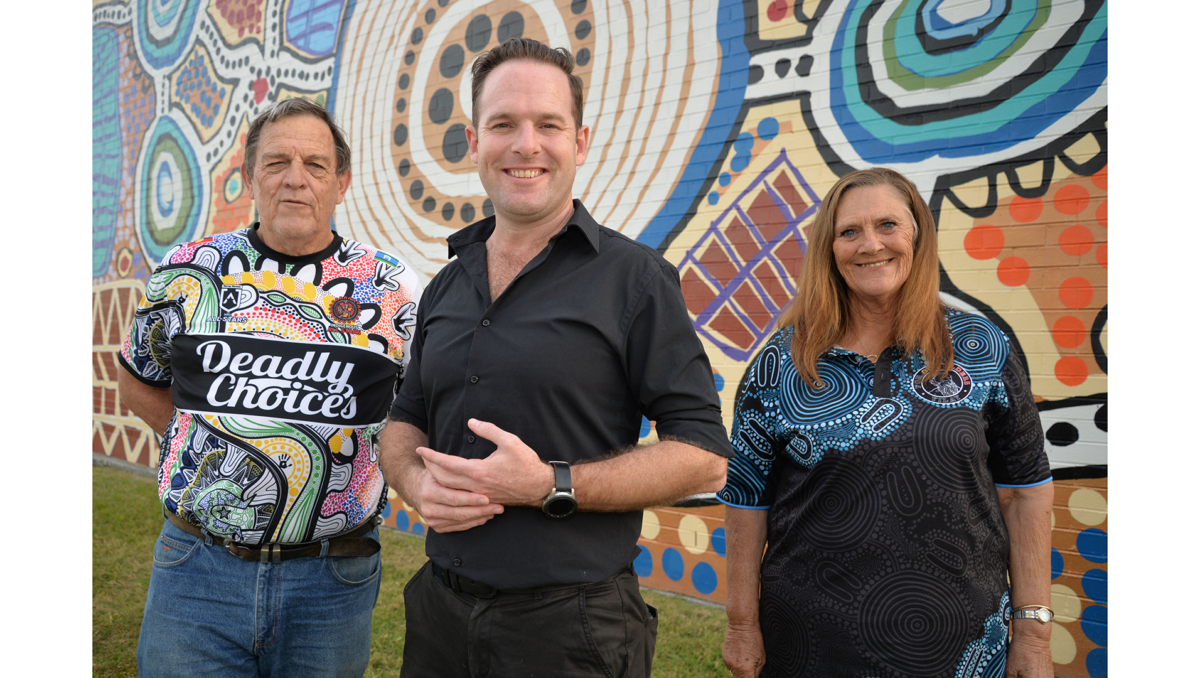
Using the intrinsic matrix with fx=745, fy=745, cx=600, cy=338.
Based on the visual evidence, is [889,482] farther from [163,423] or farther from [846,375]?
[163,423]

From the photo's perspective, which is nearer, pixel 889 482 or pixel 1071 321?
pixel 889 482

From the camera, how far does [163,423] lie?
226 cm

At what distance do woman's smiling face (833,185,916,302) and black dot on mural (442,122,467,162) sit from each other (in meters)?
3.77

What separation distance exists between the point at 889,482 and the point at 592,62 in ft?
11.8

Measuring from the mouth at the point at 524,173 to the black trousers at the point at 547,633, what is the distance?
84 centimetres

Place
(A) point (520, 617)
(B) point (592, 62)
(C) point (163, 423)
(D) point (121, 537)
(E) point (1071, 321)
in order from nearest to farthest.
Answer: (A) point (520, 617) < (C) point (163, 423) < (E) point (1071, 321) < (B) point (592, 62) < (D) point (121, 537)

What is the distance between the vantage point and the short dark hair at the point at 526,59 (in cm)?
157

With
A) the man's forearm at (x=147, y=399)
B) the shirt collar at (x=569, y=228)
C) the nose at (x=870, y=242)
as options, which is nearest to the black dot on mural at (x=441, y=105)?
the man's forearm at (x=147, y=399)

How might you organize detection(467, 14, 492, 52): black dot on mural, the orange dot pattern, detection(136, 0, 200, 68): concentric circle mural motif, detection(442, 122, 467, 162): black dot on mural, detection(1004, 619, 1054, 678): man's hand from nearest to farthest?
detection(1004, 619, 1054, 678): man's hand
the orange dot pattern
detection(467, 14, 492, 52): black dot on mural
detection(442, 122, 467, 162): black dot on mural
detection(136, 0, 200, 68): concentric circle mural motif

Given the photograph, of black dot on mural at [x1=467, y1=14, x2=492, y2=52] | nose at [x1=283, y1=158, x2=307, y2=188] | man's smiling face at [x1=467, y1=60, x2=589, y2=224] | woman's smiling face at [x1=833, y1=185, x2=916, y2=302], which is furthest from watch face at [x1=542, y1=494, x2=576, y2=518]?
black dot on mural at [x1=467, y1=14, x2=492, y2=52]

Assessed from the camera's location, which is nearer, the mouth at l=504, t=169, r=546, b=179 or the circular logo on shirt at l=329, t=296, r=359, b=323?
the mouth at l=504, t=169, r=546, b=179

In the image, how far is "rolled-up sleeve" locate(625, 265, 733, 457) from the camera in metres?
1.45

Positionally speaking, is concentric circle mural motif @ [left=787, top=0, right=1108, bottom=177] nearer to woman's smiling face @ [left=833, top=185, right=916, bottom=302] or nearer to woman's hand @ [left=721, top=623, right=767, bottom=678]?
woman's smiling face @ [left=833, top=185, right=916, bottom=302]

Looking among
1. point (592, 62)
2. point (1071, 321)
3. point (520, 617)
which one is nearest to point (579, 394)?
point (520, 617)
